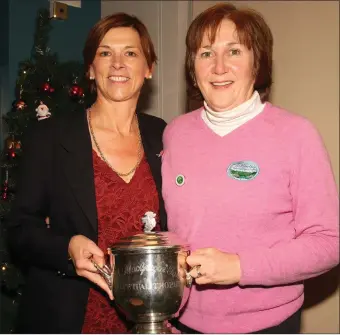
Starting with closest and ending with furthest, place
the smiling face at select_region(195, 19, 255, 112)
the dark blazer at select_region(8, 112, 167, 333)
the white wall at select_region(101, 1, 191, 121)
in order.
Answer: the smiling face at select_region(195, 19, 255, 112), the dark blazer at select_region(8, 112, 167, 333), the white wall at select_region(101, 1, 191, 121)

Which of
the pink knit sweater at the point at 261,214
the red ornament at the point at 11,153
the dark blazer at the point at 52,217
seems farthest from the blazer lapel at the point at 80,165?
the red ornament at the point at 11,153

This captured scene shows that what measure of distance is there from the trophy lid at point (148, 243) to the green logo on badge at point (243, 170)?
27 centimetres

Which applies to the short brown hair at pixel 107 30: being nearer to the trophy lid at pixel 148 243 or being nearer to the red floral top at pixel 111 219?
the red floral top at pixel 111 219

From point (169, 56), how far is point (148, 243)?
2.06m

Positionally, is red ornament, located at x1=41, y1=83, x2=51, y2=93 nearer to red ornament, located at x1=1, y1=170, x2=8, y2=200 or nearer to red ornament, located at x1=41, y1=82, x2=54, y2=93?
red ornament, located at x1=41, y1=82, x2=54, y2=93

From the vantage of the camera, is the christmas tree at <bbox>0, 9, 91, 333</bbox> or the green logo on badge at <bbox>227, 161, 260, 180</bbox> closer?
the green logo on badge at <bbox>227, 161, 260, 180</bbox>

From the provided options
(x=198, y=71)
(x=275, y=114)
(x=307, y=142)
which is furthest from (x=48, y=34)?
(x=307, y=142)

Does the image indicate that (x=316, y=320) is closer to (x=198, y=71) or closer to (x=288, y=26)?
(x=288, y=26)

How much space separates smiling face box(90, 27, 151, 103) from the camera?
195 centimetres

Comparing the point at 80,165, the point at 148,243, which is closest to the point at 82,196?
the point at 80,165

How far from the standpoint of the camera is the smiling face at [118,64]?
1945 millimetres

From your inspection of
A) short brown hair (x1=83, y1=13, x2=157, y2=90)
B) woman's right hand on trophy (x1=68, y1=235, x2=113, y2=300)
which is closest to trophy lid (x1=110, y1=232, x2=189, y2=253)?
woman's right hand on trophy (x1=68, y1=235, x2=113, y2=300)

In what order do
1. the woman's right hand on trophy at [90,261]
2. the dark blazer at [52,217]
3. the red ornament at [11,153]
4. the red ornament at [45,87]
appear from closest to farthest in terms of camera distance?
the woman's right hand on trophy at [90,261] → the dark blazer at [52,217] → the red ornament at [11,153] → the red ornament at [45,87]

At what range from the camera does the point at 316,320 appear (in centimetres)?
304
